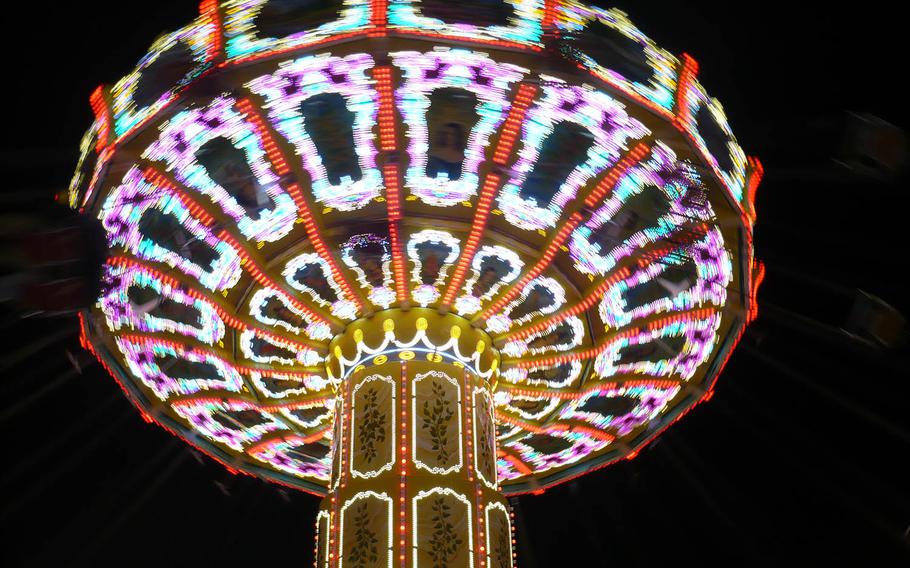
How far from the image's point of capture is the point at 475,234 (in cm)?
1184

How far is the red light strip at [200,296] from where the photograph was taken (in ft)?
36.9

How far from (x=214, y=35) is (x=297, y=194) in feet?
7.82

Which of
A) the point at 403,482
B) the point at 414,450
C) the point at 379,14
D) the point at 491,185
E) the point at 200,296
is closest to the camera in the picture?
the point at 379,14

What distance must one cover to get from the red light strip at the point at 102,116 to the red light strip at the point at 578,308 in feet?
20.1

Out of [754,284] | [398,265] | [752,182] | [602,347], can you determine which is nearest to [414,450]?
[398,265]

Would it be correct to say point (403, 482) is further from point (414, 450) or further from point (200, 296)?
point (200, 296)

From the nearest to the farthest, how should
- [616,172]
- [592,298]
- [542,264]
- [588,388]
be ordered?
[616,172], [542,264], [592,298], [588,388]

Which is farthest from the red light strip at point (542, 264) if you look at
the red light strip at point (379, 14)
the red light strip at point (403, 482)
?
the red light strip at point (379, 14)

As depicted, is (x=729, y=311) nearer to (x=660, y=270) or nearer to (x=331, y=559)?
(x=660, y=270)

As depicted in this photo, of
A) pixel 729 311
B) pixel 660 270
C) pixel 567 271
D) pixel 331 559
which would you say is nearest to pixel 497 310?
pixel 567 271

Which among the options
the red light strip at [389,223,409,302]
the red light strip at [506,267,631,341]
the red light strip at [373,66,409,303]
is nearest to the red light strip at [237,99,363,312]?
the red light strip at [389,223,409,302]

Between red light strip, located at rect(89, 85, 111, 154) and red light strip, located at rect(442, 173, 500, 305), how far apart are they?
176 inches

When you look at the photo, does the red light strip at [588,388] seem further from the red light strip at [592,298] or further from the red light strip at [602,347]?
the red light strip at [592,298]

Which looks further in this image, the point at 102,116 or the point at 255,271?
the point at 255,271
